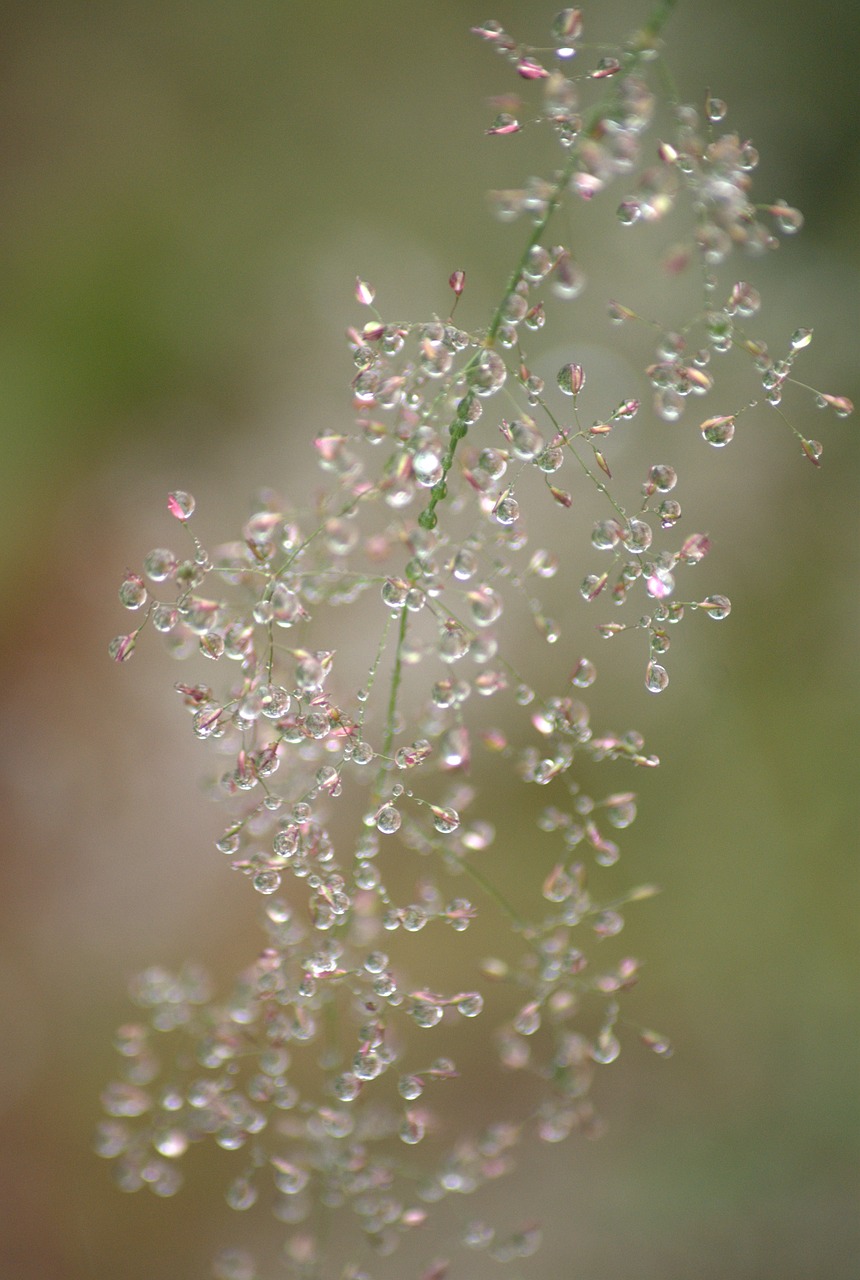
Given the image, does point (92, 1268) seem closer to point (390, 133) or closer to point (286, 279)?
point (286, 279)

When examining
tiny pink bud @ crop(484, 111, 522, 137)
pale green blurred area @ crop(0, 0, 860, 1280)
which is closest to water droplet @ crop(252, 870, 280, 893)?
tiny pink bud @ crop(484, 111, 522, 137)

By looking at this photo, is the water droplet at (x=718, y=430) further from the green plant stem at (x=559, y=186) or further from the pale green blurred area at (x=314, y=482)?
the pale green blurred area at (x=314, y=482)

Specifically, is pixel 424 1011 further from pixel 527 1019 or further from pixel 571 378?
pixel 571 378

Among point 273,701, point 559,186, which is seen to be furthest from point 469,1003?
point 559,186

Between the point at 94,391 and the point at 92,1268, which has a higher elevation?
the point at 94,391

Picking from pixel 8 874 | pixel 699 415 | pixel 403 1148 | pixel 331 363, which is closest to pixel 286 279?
pixel 331 363

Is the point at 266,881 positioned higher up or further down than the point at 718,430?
further down
